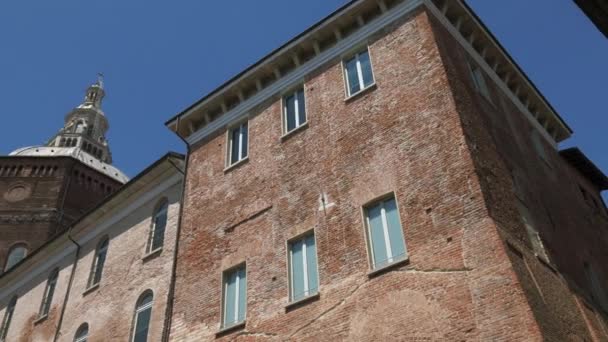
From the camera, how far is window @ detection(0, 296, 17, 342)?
75.1 feet

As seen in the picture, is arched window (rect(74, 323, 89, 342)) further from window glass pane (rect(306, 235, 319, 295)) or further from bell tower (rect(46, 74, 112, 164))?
bell tower (rect(46, 74, 112, 164))

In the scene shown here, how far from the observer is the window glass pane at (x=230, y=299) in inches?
509

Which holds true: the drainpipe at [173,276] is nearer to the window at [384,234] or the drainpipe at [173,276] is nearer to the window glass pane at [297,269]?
the window glass pane at [297,269]

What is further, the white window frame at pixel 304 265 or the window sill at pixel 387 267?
the white window frame at pixel 304 265

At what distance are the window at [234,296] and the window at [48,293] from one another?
10.6 m

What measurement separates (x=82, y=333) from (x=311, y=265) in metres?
10.0

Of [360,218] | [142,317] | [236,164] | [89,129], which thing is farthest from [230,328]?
[89,129]

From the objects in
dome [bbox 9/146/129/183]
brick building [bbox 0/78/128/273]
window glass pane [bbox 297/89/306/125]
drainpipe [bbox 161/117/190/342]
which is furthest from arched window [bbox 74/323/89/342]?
dome [bbox 9/146/129/183]

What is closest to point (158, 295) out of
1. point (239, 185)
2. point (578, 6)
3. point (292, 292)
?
point (239, 185)

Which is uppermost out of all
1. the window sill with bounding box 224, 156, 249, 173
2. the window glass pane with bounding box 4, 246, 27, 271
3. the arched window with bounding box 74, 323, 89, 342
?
the window glass pane with bounding box 4, 246, 27, 271

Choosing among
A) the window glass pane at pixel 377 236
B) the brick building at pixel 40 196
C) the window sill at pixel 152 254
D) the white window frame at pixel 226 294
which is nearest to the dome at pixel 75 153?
the brick building at pixel 40 196

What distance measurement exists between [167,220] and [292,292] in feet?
22.1

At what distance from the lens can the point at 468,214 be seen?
10156mm

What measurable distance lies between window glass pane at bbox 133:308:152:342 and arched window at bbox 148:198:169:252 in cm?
201
